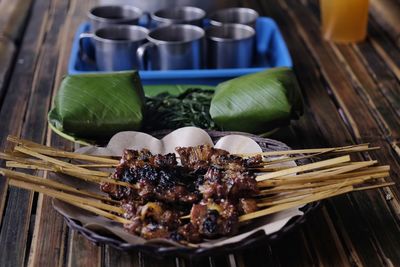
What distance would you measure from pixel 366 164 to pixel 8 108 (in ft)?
4.34

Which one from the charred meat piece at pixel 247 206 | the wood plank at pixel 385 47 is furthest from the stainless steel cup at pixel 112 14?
the charred meat piece at pixel 247 206

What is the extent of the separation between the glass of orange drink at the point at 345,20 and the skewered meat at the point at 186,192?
1364 mm

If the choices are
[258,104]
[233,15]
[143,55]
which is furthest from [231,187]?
[233,15]

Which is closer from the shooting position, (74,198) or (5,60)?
(74,198)

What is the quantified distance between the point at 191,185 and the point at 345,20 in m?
1.52

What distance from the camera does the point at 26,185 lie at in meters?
1.18

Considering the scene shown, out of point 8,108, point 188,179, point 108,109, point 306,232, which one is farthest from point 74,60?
point 306,232

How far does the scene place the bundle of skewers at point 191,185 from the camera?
1208 mm

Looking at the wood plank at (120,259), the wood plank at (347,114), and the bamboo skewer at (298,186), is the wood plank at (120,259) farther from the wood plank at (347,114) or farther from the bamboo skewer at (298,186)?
the wood plank at (347,114)

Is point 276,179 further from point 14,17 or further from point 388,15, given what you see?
point 14,17

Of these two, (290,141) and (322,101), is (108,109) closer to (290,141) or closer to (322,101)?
(290,141)

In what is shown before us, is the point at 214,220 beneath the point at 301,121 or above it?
above

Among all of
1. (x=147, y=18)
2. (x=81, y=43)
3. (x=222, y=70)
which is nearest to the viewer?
(x=222, y=70)

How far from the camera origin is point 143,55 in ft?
7.09
